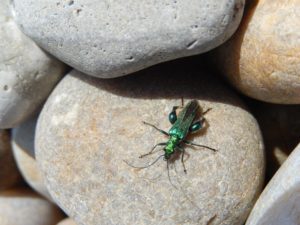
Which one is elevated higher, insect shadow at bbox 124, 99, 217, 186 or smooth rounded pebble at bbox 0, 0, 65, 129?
smooth rounded pebble at bbox 0, 0, 65, 129

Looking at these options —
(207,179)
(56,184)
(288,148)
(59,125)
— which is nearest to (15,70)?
(59,125)

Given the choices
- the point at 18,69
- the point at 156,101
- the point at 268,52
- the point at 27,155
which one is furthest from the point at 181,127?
the point at 27,155

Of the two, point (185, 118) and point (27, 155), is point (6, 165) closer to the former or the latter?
point (27, 155)

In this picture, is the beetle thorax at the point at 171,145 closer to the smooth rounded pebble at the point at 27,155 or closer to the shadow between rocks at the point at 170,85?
the shadow between rocks at the point at 170,85

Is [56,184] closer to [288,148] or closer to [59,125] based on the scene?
[59,125]

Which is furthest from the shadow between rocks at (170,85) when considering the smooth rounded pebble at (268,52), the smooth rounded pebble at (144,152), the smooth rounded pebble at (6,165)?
the smooth rounded pebble at (6,165)

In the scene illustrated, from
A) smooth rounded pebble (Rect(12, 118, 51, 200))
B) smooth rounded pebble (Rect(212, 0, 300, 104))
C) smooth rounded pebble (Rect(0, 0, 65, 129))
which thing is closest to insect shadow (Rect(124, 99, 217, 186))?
smooth rounded pebble (Rect(212, 0, 300, 104))

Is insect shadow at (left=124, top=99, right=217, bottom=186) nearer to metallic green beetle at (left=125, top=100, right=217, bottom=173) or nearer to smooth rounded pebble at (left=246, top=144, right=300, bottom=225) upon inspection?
metallic green beetle at (left=125, top=100, right=217, bottom=173)
